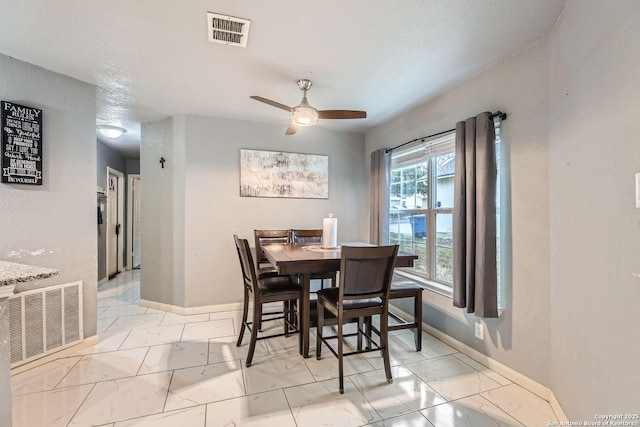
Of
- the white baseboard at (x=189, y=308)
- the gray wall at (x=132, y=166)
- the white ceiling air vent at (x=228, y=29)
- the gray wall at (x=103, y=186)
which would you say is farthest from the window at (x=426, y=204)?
the gray wall at (x=132, y=166)

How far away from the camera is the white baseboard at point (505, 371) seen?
1.73 meters

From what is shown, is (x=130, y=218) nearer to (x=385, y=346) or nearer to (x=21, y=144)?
(x=21, y=144)

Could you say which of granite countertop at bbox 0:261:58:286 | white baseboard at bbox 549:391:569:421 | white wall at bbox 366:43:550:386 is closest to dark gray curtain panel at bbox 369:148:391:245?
white wall at bbox 366:43:550:386

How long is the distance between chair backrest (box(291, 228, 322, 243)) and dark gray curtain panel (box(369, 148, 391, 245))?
29.5 inches

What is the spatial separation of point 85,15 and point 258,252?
228 cm

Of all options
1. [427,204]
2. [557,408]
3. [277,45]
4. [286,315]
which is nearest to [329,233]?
[286,315]

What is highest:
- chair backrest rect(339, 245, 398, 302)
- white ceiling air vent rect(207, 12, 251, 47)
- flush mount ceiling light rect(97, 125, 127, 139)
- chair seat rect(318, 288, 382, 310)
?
white ceiling air vent rect(207, 12, 251, 47)

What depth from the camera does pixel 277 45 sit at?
1.95 metres

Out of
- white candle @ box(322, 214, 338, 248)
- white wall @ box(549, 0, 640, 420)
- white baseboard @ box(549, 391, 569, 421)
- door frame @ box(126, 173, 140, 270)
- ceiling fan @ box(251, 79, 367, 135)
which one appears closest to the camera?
white wall @ box(549, 0, 640, 420)

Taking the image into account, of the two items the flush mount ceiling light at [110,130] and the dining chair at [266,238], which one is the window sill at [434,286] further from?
the flush mount ceiling light at [110,130]

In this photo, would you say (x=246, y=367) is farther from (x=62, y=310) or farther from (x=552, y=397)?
(x=552, y=397)

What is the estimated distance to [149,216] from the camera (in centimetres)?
362

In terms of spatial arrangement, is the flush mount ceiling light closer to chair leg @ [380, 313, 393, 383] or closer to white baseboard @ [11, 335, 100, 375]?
white baseboard @ [11, 335, 100, 375]

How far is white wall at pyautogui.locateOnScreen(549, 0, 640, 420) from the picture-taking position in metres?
1.11
